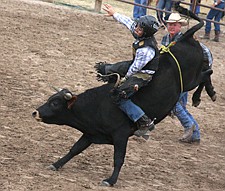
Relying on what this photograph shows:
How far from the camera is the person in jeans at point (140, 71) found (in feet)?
23.6

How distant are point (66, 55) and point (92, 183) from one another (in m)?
6.43

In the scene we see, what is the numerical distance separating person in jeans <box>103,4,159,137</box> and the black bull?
0.12m

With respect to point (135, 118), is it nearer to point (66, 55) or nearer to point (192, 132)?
point (192, 132)

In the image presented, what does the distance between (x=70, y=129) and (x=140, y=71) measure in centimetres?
233

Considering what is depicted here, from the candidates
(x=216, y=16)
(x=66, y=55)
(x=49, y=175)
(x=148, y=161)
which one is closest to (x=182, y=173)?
(x=148, y=161)

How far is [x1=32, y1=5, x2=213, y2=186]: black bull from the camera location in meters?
7.32

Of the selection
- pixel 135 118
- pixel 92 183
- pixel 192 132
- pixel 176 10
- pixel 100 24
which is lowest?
pixel 100 24

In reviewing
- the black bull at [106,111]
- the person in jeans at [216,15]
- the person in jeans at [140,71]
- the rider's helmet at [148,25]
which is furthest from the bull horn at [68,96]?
the person in jeans at [216,15]

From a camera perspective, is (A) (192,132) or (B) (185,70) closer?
(B) (185,70)

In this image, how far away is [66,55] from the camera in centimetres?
1337


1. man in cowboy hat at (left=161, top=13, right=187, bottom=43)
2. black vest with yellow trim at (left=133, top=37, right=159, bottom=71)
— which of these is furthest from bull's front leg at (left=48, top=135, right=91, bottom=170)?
man in cowboy hat at (left=161, top=13, right=187, bottom=43)

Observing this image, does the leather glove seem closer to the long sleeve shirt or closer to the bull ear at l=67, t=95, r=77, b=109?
the long sleeve shirt

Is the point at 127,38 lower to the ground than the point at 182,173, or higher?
lower

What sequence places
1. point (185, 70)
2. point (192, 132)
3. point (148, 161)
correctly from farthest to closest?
1. point (192, 132)
2. point (148, 161)
3. point (185, 70)
